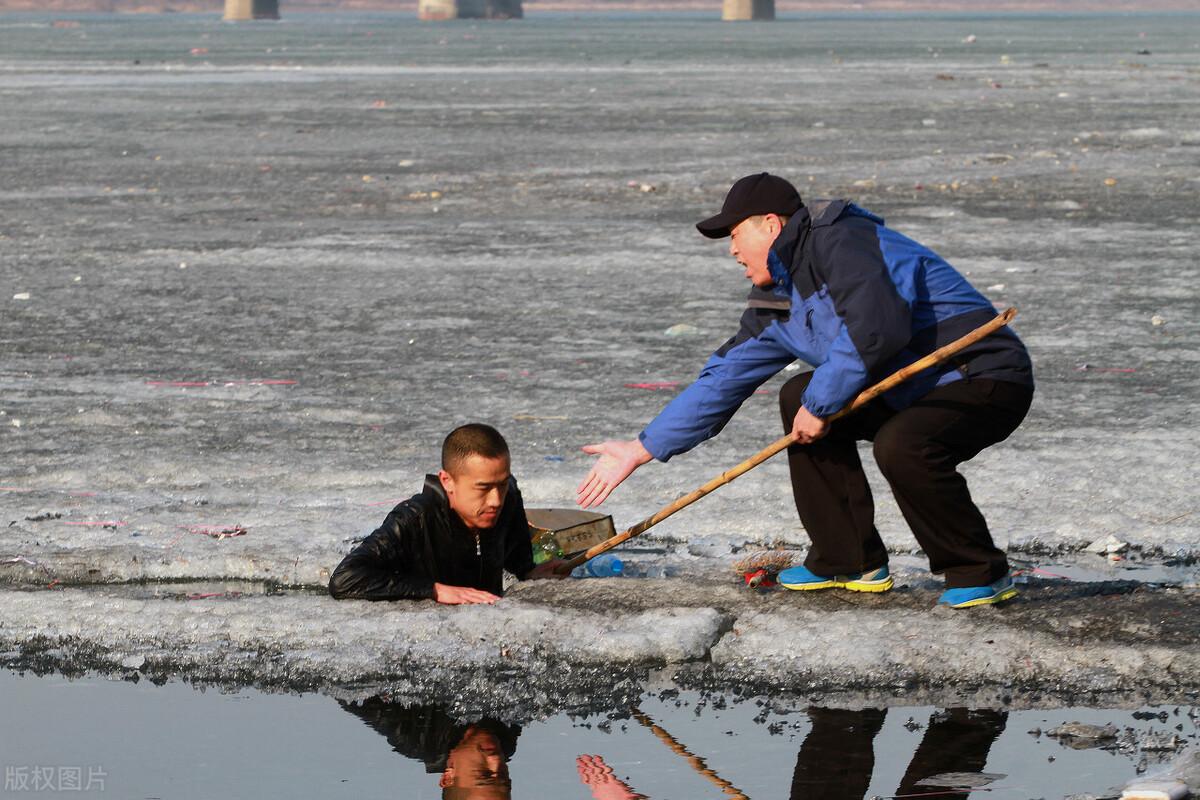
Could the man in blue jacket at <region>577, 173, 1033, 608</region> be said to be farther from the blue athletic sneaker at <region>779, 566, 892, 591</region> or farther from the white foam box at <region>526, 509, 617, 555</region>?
the white foam box at <region>526, 509, 617, 555</region>

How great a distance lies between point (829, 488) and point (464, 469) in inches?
39.5

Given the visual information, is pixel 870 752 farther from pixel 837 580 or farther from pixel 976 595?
pixel 837 580

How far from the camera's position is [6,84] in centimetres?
3272

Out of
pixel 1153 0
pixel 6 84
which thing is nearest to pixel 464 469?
Result: pixel 6 84

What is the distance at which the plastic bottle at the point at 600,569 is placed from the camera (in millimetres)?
5422

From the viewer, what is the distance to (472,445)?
4.79 metres

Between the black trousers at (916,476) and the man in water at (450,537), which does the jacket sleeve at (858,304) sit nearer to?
the black trousers at (916,476)

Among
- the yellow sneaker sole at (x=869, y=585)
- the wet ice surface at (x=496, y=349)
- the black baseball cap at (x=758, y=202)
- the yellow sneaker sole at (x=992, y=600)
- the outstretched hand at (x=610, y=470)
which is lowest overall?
the wet ice surface at (x=496, y=349)

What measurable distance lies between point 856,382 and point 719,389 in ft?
1.84

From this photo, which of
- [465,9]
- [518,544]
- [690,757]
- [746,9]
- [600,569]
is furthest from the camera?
[465,9]

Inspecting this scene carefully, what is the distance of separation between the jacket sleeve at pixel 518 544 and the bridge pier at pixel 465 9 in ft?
378

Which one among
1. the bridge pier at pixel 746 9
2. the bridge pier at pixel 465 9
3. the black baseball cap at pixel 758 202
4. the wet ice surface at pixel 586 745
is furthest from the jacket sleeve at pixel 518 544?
the bridge pier at pixel 465 9

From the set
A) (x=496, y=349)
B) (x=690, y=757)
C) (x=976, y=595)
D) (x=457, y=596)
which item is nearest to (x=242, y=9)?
(x=496, y=349)

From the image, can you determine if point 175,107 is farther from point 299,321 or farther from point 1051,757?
point 1051,757
